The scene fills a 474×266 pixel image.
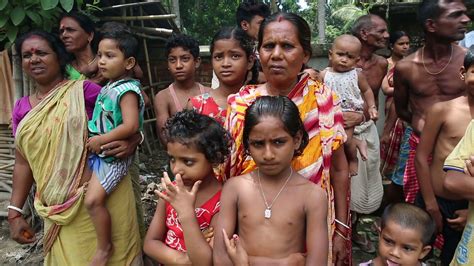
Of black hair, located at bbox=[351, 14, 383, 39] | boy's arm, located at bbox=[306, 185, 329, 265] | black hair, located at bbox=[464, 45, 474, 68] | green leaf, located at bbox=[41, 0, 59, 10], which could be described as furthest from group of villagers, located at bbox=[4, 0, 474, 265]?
black hair, located at bbox=[351, 14, 383, 39]

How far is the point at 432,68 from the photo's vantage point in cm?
291

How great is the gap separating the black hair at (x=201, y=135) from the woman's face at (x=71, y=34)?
49.7 inches

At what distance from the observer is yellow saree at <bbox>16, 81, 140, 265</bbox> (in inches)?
100

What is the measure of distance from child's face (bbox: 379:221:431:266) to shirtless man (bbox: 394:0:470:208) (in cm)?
95

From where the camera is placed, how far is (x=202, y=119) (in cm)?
206

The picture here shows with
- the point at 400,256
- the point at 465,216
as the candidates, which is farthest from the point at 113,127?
the point at 465,216

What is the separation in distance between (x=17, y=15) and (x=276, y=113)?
2190 millimetres

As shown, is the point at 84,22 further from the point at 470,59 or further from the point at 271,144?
the point at 470,59

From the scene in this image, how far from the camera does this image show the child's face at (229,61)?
243 centimetres

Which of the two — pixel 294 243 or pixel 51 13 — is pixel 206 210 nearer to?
pixel 294 243

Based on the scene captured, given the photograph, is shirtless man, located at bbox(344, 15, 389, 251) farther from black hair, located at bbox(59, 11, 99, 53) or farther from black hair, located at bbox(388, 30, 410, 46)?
black hair, located at bbox(59, 11, 99, 53)

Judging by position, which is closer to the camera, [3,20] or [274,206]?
[274,206]

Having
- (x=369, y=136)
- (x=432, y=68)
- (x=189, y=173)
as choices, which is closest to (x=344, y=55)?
(x=432, y=68)

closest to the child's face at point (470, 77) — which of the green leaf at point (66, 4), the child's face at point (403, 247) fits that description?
the child's face at point (403, 247)
